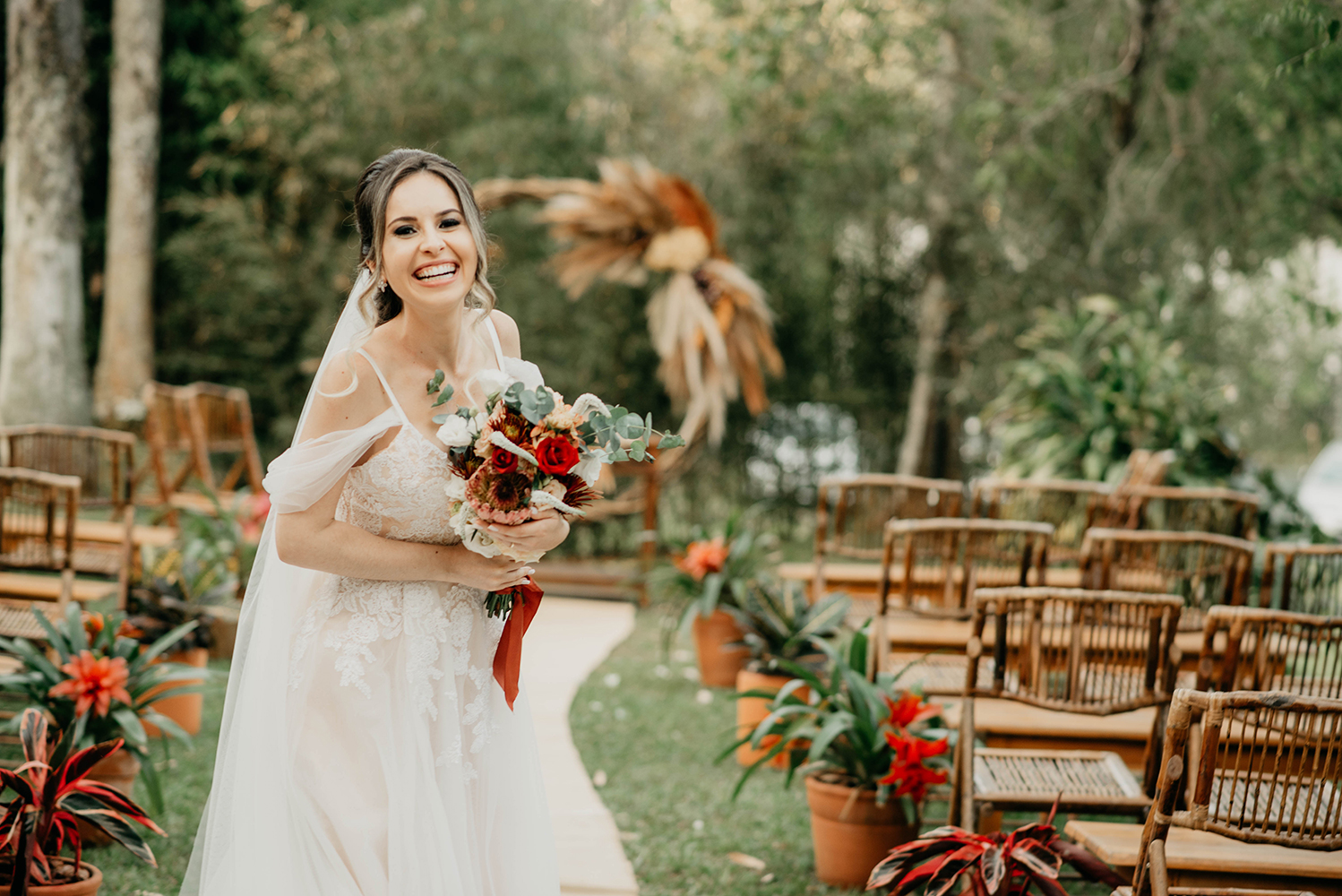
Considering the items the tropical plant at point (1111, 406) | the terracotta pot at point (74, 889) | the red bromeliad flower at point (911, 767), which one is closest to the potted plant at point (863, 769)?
the red bromeliad flower at point (911, 767)

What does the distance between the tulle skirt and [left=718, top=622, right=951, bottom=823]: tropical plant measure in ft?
3.80

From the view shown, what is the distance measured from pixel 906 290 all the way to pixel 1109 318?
7.14 feet

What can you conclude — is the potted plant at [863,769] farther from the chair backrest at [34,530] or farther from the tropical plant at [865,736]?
the chair backrest at [34,530]

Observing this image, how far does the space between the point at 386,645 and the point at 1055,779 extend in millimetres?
2090

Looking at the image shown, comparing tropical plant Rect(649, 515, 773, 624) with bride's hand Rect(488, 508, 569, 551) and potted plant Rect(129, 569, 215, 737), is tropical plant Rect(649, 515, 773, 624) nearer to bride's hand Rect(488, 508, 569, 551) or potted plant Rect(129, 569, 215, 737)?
potted plant Rect(129, 569, 215, 737)

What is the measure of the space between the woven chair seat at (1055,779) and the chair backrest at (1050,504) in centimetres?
139

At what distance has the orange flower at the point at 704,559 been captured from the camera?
17.6 ft

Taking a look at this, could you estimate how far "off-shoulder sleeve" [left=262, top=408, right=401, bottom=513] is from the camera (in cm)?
201

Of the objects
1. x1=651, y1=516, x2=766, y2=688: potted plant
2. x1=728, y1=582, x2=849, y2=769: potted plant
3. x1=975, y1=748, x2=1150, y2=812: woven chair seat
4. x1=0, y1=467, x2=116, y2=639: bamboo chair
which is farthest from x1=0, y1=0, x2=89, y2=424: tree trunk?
x1=975, y1=748, x2=1150, y2=812: woven chair seat

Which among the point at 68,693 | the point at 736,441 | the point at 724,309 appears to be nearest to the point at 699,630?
the point at 724,309

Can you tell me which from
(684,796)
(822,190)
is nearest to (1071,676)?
(684,796)

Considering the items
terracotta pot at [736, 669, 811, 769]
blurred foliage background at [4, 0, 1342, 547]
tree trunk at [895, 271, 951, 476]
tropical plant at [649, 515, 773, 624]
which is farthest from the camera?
tree trunk at [895, 271, 951, 476]

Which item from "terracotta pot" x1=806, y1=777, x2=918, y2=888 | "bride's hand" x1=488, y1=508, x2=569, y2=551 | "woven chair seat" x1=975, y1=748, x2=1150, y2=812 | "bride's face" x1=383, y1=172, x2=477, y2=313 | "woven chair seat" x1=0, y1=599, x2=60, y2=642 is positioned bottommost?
"terracotta pot" x1=806, y1=777, x2=918, y2=888

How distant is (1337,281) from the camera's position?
9.27m
